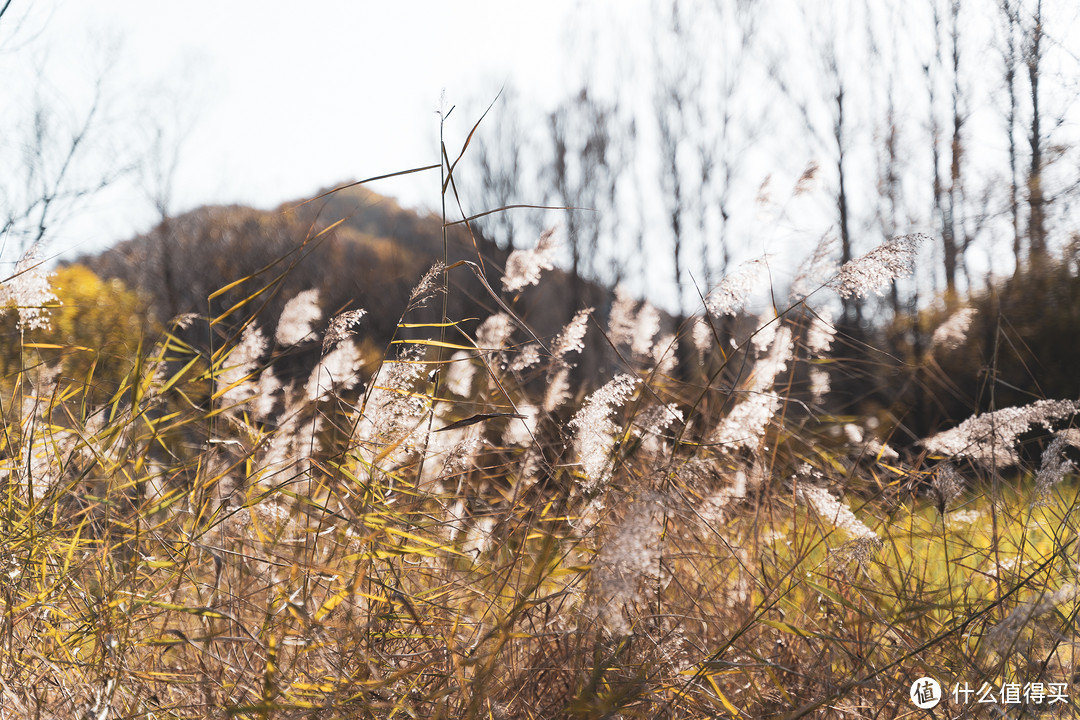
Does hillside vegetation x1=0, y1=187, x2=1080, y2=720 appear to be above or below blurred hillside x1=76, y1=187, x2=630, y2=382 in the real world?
below

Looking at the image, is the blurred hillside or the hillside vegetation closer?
the hillside vegetation

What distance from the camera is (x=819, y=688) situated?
3.80 ft

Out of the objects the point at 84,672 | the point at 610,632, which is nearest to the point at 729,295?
the point at 610,632

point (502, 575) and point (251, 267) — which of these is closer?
point (502, 575)

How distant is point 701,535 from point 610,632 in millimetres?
621

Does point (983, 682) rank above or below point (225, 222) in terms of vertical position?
below

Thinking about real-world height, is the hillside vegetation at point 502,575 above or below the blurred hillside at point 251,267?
below

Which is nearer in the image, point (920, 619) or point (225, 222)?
point (920, 619)

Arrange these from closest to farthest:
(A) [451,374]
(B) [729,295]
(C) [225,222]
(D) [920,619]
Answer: (D) [920,619], (B) [729,295], (A) [451,374], (C) [225,222]

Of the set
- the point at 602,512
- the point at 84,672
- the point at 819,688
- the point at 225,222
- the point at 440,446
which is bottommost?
the point at 819,688

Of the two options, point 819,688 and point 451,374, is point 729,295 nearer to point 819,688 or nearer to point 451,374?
point 819,688

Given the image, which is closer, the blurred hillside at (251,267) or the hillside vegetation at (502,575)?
the hillside vegetation at (502,575)

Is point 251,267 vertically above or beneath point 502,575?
above

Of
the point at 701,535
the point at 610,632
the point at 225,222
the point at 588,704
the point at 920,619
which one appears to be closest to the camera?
the point at 588,704
